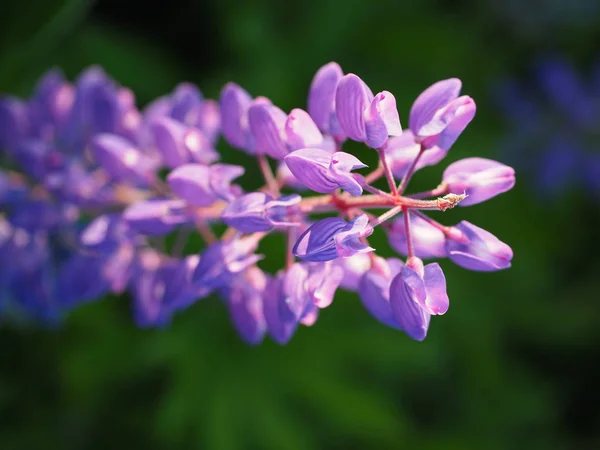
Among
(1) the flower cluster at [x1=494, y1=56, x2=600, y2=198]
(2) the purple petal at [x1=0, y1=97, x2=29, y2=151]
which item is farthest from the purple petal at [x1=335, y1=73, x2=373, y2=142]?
Answer: (1) the flower cluster at [x1=494, y1=56, x2=600, y2=198]

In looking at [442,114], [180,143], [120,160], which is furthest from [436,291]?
[120,160]

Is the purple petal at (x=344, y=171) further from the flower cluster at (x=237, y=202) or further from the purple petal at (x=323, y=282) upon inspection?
the purple petal at (x=323, y=282)

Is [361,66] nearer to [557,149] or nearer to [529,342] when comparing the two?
[557,149]

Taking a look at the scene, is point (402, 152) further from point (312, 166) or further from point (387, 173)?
point (312, 166)

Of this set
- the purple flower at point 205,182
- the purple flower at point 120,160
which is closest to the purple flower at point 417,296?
the purple flower at point 205,182

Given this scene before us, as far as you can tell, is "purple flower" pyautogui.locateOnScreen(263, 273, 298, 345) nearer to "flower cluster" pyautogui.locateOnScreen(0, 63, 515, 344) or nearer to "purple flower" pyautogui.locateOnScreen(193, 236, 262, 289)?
"flower cluster" pyautogui.locateOnScreen(0, 63, 515, 344)
